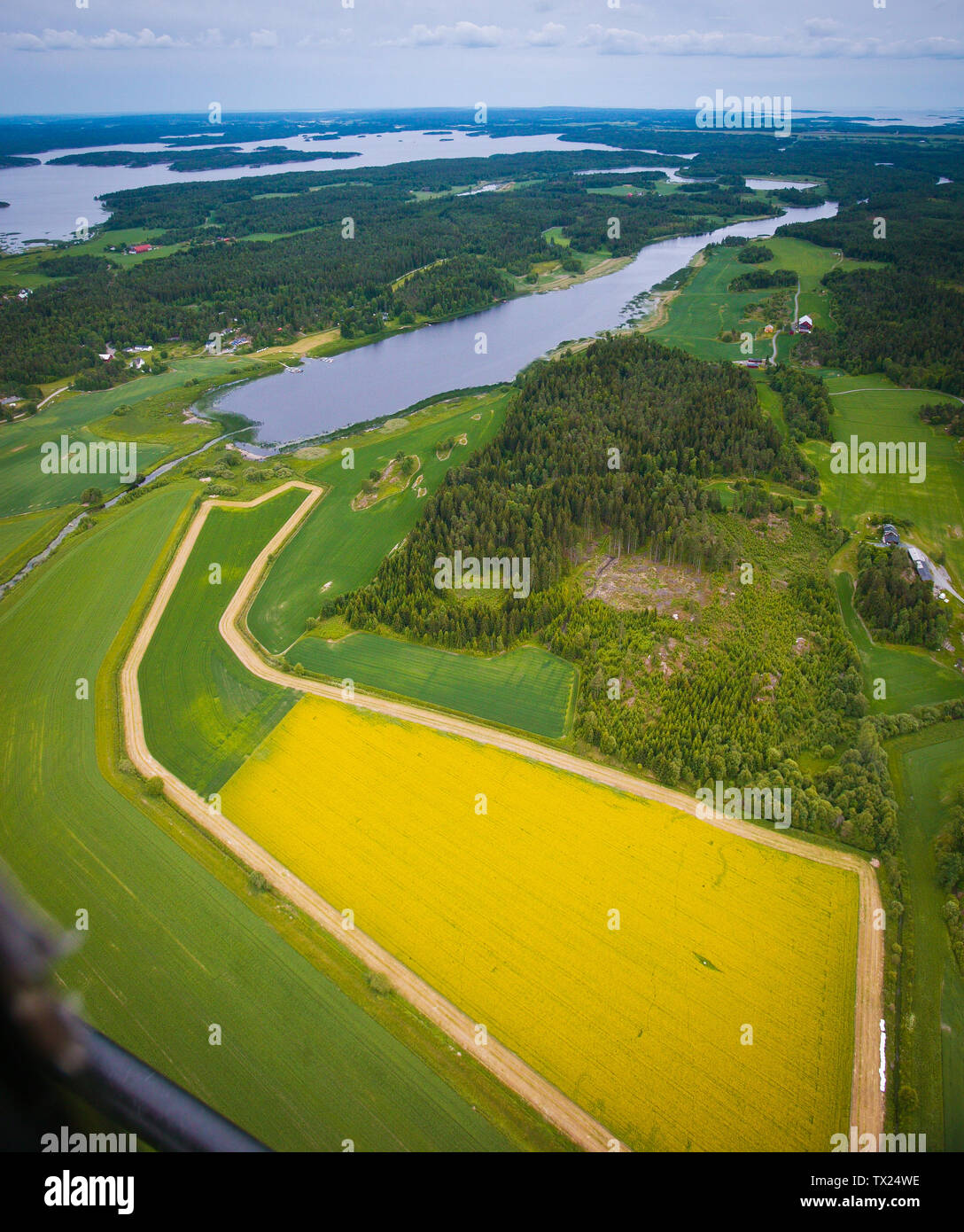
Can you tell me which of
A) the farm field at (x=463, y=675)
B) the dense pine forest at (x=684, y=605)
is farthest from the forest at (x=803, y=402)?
the farm field at (x=463, y=675)

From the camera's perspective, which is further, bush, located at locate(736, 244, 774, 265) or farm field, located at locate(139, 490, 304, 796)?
bush, located at locate(736, 244, 774, 265)

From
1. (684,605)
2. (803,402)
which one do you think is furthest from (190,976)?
(803,402)

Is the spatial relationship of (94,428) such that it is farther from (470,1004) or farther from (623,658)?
(470,1004)

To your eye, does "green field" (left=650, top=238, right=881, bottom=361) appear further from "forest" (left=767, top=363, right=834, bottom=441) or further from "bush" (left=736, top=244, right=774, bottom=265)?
"forest" (left=767, top=363, right=834, bottom=441)

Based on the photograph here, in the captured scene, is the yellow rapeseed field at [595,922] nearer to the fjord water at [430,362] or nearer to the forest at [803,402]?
the fjord water at [430,362]

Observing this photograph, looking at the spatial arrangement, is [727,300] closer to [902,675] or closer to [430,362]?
[430,362]

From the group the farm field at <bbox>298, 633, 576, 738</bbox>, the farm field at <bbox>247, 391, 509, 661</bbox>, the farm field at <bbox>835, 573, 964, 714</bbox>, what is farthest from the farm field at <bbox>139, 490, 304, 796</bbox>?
the farm field at <bbox>835, 573, 964, 714</bbox>
